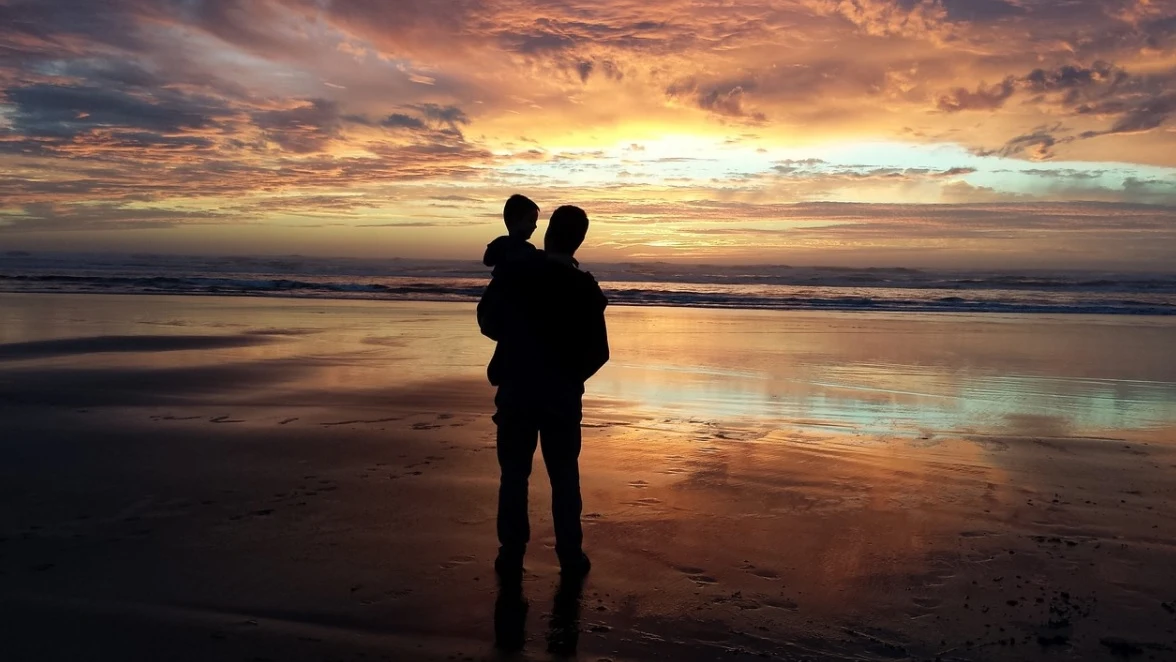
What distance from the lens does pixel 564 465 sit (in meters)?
4.09

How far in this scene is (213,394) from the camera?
9.03m

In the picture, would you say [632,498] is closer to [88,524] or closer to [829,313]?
[88,524]

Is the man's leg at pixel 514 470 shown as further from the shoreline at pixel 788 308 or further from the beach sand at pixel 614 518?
the shoreline at pixel 788 308

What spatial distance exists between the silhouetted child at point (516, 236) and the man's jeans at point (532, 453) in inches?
24.2

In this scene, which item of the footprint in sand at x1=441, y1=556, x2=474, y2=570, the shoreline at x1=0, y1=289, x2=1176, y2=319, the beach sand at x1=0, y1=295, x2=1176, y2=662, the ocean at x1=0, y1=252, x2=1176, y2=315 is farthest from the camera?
the ocean at x1=0, y1=252, x2=1176, y2=315

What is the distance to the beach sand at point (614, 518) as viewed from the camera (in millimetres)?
3398

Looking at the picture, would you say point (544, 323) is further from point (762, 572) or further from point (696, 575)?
point (762, 572)

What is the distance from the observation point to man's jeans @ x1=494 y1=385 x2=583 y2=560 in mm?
3955

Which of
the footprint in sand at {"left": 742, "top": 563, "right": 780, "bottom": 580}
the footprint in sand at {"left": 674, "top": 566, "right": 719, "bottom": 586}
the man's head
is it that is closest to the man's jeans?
the footprint in sand at {"left": 674, "top": 566, "right": 719, "bottom": 586}

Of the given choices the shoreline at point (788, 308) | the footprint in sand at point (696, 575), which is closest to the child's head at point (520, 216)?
the footprint in sand at point (696, 575)

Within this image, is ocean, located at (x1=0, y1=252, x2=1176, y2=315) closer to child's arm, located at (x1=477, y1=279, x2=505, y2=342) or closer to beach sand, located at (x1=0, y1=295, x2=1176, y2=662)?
beach sand, located at (x1=0, y1=295, x2=1176, y2=662)

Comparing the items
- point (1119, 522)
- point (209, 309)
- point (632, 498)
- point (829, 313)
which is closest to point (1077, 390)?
point (1119, 522)

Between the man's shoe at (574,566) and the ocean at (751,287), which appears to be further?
the ocean at (751,287)

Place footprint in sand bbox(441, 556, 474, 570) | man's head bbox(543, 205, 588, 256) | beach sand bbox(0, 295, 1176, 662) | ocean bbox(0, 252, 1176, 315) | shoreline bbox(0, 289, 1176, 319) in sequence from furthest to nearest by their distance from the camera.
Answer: ocean bbox(0, 252, 1176, 315) → shoreline bbox(0, 289, 1176, 319) → footprint in sand bbox(441, 556, 474, 570) → man's head bbox(543, 205, 588, 256) → beach sand bbox(0, 295, 1176, 662)
